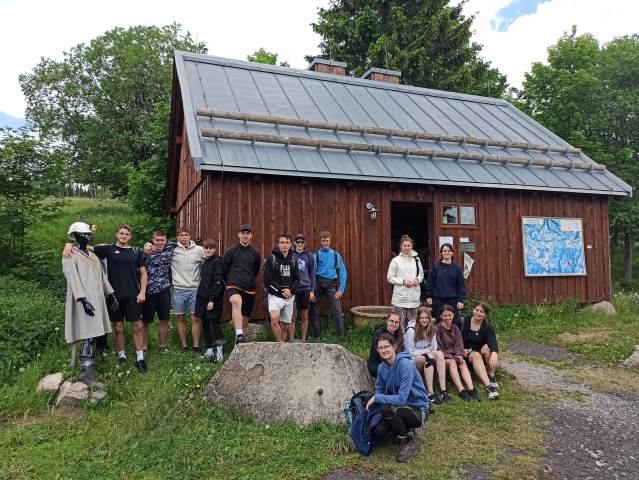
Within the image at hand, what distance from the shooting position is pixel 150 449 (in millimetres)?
4180

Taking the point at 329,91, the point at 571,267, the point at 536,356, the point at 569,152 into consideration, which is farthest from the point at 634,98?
the point at 536,356

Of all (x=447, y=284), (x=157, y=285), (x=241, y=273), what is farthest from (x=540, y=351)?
(x=157, y=285)

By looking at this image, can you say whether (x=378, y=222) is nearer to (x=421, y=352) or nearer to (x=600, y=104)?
(x=421, y=352)

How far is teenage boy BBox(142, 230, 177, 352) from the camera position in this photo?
253 inches

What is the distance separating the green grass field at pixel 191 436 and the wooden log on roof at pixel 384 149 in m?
4.00

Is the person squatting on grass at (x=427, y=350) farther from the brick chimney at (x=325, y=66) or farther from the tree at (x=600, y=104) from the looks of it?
the tree at (x=600, y=104)

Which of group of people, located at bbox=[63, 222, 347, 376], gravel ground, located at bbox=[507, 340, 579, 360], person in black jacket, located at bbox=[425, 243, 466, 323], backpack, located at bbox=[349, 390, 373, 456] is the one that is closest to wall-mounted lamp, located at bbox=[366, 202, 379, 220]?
person in black jacket, located at bbox=[425, 243, 466, 323]

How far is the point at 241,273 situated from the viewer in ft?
20.9

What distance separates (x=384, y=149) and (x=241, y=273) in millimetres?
4530

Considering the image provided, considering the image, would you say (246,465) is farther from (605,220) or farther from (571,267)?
(605,220)

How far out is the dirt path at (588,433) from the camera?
12.9 feet

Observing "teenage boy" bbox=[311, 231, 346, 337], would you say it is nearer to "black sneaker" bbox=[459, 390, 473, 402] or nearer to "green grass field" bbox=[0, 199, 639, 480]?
"green grass field" bbox=[0, 199, 639, 480]

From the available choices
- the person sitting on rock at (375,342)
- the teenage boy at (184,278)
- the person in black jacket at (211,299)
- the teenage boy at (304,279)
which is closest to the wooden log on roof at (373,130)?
the teenage boy at (184,278)

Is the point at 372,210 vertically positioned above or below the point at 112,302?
above
